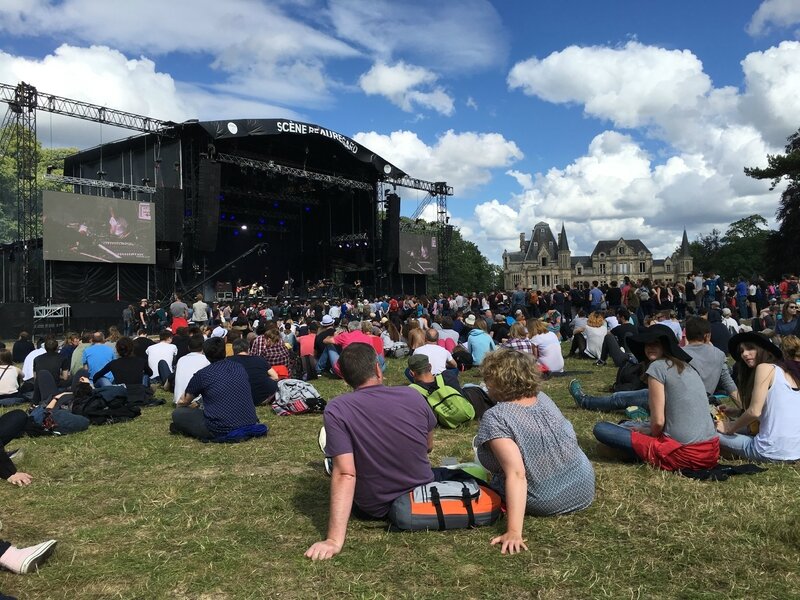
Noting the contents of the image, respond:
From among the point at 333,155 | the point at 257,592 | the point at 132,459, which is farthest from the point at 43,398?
the point at 333,155

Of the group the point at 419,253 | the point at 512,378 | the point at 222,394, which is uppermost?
the point at 419,253

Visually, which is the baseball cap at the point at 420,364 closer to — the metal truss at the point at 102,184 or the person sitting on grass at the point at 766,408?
the person sitting on grass at the point at 766,408

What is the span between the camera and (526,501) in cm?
318

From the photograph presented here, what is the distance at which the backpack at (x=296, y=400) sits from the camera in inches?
277

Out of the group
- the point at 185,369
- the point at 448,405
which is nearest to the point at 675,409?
the point at 448,405

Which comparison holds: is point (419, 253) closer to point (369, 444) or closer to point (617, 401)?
point (617, 401)

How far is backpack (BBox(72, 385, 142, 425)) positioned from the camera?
6.78 m

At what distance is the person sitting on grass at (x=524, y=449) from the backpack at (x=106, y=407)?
209 inches

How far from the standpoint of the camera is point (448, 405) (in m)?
5.80

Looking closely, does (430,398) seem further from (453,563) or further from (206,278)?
(206,278)

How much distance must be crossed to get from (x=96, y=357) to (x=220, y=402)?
368 centimetres

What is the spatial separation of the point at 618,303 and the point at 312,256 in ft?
63.3

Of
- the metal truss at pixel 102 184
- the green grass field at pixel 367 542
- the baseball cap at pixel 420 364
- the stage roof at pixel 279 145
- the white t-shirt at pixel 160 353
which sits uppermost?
the stage roof at pixel 279 145

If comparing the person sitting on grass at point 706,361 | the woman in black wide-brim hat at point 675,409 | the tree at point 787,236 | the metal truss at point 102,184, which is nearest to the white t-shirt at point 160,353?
the person sitting on grass at point 706,361
